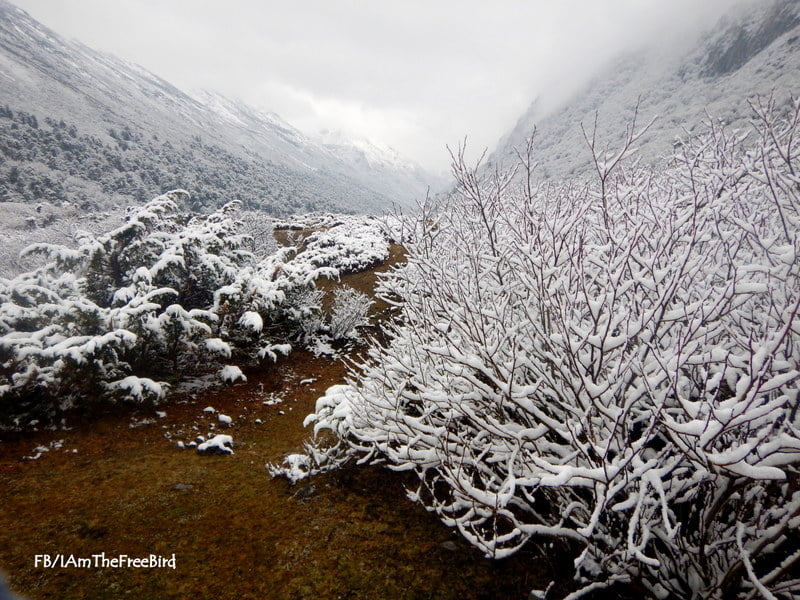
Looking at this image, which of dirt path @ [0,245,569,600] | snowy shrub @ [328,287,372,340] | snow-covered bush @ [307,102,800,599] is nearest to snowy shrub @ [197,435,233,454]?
dirt path @ [0,245,569,600]

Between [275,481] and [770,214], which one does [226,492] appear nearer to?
[275,481]

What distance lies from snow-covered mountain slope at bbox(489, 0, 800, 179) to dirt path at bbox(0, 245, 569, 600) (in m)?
42.5

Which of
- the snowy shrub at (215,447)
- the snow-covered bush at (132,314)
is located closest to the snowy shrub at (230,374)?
the snow-covered bush at (132,314)

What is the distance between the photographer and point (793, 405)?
69.1 inches

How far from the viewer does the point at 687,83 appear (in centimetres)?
7506

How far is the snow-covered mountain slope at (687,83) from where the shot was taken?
5247 centimetres

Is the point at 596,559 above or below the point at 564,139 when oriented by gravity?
below

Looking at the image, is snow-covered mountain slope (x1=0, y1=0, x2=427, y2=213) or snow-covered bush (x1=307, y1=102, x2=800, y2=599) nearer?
snow-covered bush (x1=307, y1=102, x2=800, y2=599)

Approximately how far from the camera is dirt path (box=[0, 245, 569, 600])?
2861 millimetres

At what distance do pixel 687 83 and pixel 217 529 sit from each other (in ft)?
338

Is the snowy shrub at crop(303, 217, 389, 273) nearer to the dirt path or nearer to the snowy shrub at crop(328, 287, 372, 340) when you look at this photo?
the snowy shrub at crop(328, 287, 372, 340)

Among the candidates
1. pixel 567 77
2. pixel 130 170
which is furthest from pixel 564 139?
pixel 130 170

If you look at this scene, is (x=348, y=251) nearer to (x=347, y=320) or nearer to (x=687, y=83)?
(x=347, y=320)

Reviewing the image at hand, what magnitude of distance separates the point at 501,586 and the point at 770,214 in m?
4.17
